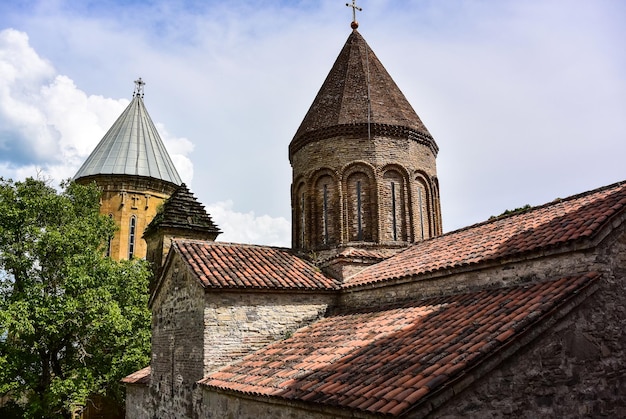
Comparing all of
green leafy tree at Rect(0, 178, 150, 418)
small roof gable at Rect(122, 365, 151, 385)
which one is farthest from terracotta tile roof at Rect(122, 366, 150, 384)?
green leafy tree at Rect(0, 178, 150, 418)

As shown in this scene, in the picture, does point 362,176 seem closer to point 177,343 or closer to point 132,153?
point 177,343

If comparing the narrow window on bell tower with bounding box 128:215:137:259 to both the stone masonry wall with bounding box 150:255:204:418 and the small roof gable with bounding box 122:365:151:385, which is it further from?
the stone masonry wall with bounding box 150:255:204:418

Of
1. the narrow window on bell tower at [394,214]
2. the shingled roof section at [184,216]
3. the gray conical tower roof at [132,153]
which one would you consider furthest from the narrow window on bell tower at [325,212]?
the gray conical tower roof at [132,153]

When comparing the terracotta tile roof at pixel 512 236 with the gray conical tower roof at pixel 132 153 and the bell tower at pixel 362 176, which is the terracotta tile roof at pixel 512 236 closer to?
the bell tower at pixel 362 176

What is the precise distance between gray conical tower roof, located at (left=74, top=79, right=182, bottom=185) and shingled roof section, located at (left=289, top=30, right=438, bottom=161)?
1787 cm

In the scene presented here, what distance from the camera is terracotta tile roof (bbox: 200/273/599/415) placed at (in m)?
5.57

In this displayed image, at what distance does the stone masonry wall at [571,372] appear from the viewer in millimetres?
5430

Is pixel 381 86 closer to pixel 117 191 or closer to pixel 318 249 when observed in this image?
pixel 318 249

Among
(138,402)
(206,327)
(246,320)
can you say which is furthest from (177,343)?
(138,402)

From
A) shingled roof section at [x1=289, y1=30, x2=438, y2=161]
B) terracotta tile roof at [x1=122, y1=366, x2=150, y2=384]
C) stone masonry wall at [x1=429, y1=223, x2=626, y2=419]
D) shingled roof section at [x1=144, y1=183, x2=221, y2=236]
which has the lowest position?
terracotta tile roof at [x1=122, y1=366, x2=150, y2=384]

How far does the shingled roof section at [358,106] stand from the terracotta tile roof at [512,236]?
3.79 meters

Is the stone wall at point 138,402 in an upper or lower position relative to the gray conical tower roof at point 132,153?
lower

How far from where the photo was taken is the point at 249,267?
11.0 m

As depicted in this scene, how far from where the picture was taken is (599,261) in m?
6.60
